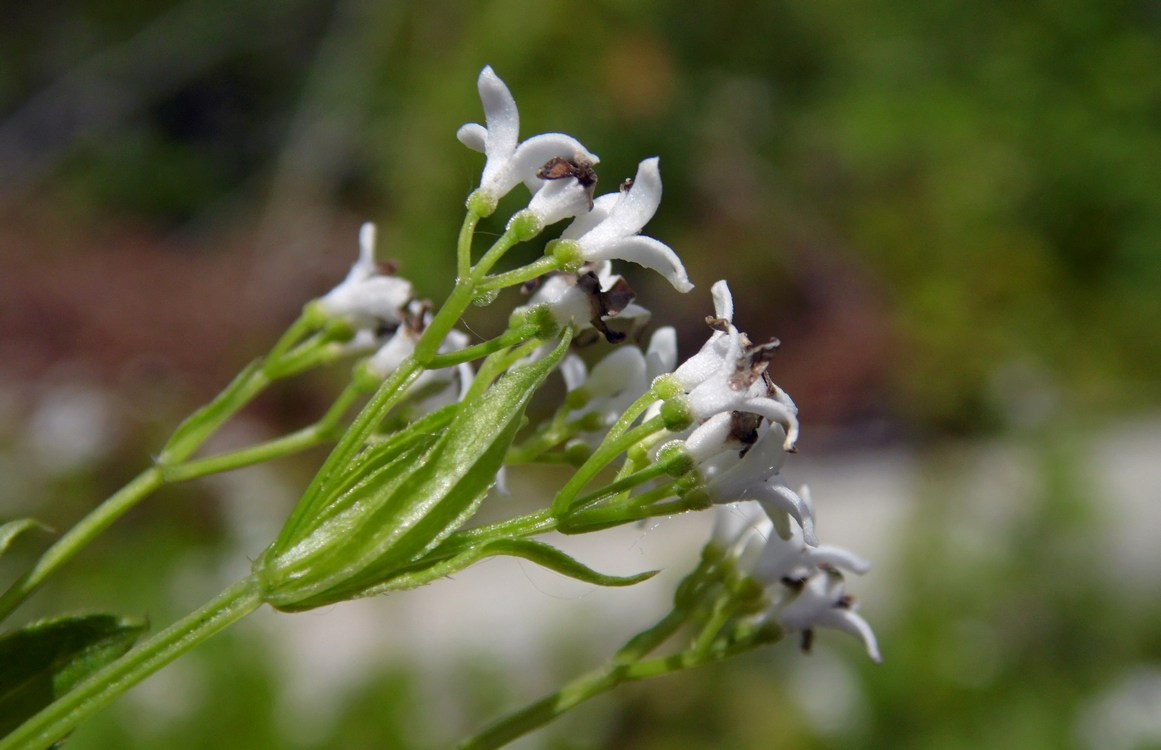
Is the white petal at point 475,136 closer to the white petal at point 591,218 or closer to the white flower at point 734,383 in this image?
the white petal at point 591,218

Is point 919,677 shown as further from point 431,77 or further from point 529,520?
point 431,77

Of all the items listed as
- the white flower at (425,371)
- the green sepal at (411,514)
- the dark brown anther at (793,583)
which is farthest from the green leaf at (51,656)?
the dark brown anther at (793,583)

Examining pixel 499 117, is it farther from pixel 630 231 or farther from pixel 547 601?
pixel 547 601

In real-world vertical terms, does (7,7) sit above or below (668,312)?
above

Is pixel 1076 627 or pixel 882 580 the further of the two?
pixel 882 580

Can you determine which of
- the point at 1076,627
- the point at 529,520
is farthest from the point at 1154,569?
the point at 529,520

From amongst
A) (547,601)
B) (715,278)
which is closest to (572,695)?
(547,601)

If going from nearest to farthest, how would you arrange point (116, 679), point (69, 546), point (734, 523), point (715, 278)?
point (116, 679), point (69, 546), point (734, 523), point (715, 278)
